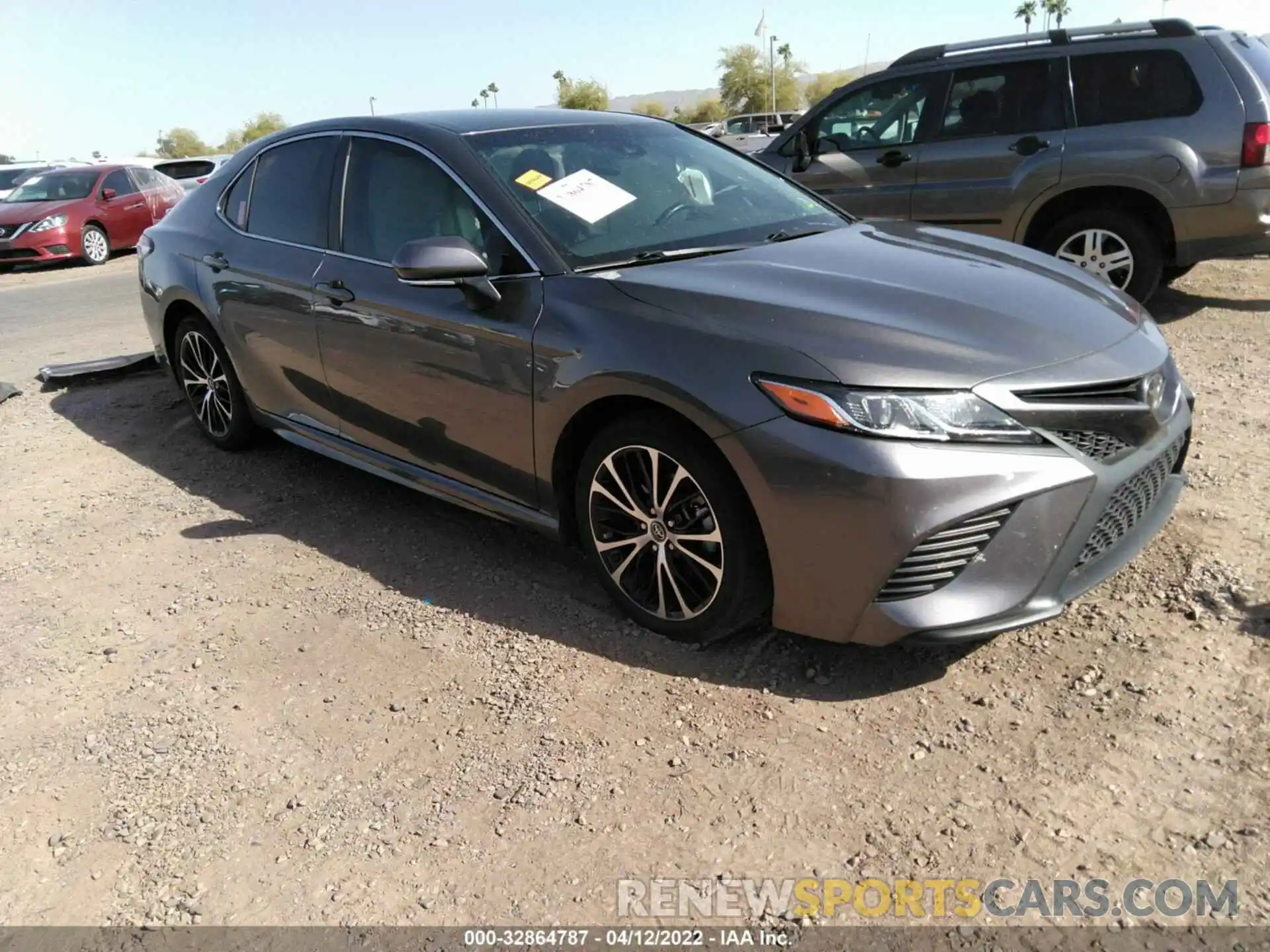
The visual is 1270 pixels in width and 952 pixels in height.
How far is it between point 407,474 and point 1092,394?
8.28 ft

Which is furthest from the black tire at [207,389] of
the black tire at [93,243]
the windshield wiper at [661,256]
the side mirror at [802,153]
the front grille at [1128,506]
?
the black tire at [93,243]

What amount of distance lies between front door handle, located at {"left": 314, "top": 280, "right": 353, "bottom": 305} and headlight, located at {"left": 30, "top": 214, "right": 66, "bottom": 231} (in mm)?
14052

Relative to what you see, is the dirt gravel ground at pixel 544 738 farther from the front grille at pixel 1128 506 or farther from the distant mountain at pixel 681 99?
the distant mountain at pixel 681 99

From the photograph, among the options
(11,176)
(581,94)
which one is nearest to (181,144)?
(581,94)

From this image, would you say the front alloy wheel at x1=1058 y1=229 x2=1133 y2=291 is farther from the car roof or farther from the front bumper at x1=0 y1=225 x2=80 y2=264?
the front bumper at x1=0 y1=225 x2=80 y2=264

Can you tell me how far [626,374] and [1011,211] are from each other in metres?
4.95

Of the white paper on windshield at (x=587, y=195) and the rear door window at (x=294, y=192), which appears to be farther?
the rear door window at (x=294, y=192)

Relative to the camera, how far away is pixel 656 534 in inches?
122

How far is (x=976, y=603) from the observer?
2609 mm

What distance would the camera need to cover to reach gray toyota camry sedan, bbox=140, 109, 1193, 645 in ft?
8.47

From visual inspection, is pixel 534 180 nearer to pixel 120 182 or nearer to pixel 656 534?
pixel 656 534

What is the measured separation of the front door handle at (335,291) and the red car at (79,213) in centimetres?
1355

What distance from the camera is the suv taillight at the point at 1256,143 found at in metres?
5.99

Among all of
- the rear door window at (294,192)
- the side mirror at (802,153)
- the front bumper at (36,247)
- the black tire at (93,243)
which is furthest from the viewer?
the black tire at (93,243)
